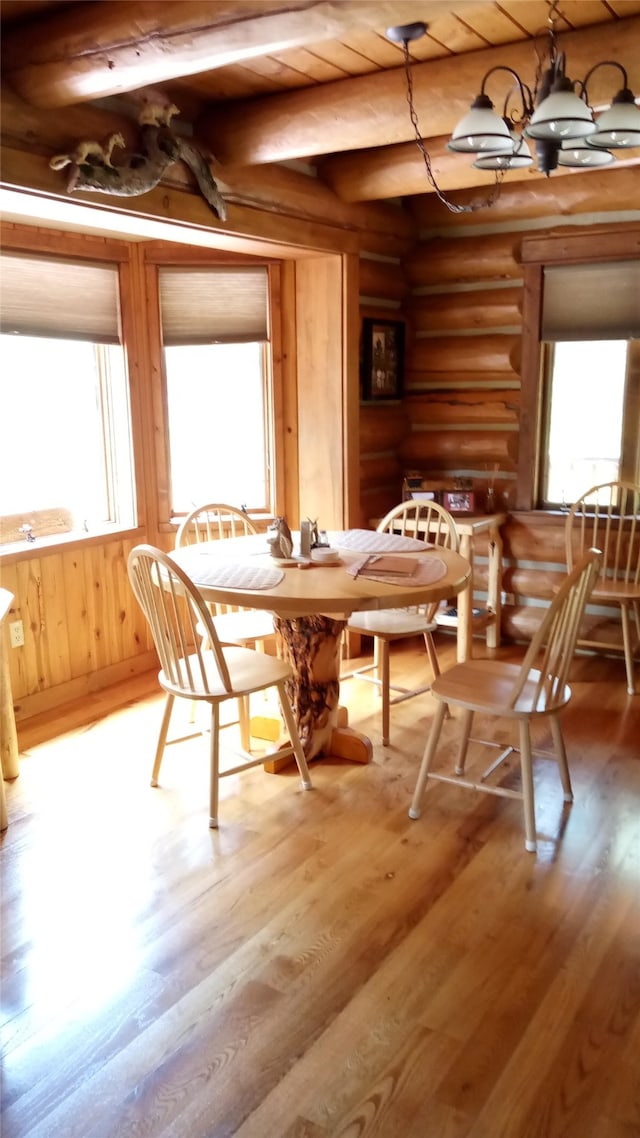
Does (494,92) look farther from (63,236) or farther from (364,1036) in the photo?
(364,1036)

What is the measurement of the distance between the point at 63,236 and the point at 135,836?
8.65 ft

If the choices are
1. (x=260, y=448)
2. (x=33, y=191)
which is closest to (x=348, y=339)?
(x=260, y=448)

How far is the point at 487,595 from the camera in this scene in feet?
16.7

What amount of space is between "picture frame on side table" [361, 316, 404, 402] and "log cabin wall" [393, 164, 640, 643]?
0.15m

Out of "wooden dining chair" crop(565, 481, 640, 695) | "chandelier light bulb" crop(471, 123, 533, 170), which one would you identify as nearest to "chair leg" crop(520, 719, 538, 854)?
"wooden dining chair" crop(565, 481, 640, 695)

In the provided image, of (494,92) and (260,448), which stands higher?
(494,92)

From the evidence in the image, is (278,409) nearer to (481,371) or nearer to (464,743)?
(481,371)

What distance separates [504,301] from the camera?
479 cm

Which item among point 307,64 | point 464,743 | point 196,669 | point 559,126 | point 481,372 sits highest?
point 307,64

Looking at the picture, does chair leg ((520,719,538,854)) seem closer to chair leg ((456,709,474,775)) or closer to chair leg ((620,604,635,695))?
chair leg ((456,709,474,775))

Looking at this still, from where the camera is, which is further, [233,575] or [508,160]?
[233,575]

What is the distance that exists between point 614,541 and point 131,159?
3.01 metres

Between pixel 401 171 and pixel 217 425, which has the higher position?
pixel 401 171

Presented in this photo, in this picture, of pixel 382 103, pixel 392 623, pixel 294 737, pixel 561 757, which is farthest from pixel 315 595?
pixel 382 103
